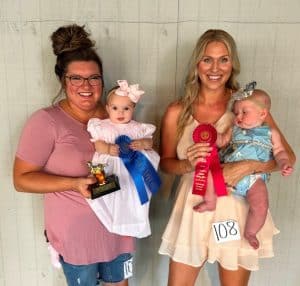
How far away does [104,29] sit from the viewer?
1.77 meters

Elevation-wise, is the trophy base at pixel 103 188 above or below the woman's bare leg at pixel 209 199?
above

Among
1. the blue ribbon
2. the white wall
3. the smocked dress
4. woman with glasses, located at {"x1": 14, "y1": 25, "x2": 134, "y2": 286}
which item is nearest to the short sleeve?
woman with glasses, located at {"x1": 14, "y1": 25, "x2": 134, "y2": 286}

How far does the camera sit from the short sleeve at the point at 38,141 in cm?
142

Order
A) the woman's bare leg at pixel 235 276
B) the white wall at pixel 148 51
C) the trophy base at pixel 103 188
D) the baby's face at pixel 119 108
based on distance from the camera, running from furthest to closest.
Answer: the white wall at pixel 148 51, the woman's bare leg at pixel 235 276, the baby's face at pixel 119 108, the trophy base at pixel 103 188

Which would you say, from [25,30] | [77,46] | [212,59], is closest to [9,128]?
[25,30]

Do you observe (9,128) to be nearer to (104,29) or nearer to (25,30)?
(25,30)

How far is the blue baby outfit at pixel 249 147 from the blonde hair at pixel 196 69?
0.23 meters

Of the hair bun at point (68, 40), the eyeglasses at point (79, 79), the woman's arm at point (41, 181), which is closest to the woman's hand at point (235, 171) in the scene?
the woman's arm at point (41, 181)

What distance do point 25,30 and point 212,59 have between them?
885mm

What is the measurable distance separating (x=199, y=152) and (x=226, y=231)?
0.34m

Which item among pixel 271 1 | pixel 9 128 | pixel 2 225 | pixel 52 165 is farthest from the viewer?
pixel 2 225

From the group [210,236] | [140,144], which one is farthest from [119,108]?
[210,236]

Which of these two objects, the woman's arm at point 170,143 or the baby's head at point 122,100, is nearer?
the baby's head at point 122,100

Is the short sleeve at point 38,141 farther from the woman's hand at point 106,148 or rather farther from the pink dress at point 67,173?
the woman's hand at point 106,148
